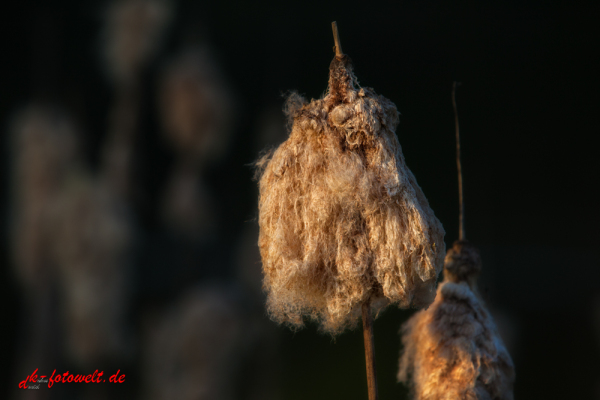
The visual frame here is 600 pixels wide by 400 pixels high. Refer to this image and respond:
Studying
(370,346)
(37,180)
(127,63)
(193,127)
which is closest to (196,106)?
(193,127)

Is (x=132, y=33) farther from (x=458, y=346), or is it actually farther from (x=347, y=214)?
(x=458, y=346)

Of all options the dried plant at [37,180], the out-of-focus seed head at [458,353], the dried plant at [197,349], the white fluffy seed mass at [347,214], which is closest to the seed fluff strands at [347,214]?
the white fluffy seed mass at [347,214]

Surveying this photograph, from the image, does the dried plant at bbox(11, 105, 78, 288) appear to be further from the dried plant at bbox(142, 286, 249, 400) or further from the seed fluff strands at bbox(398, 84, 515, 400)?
the seed fluff strands at bbox(398, 84, 515, 400)

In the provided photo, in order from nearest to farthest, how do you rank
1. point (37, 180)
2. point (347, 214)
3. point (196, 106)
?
point (347, 214), point (37, 180), point (196, 106)

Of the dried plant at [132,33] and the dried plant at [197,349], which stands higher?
the dried plant at [132,33]

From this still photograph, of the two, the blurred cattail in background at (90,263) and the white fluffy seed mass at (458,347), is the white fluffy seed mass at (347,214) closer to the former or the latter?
the white fluffy seed mass at (458,347)
